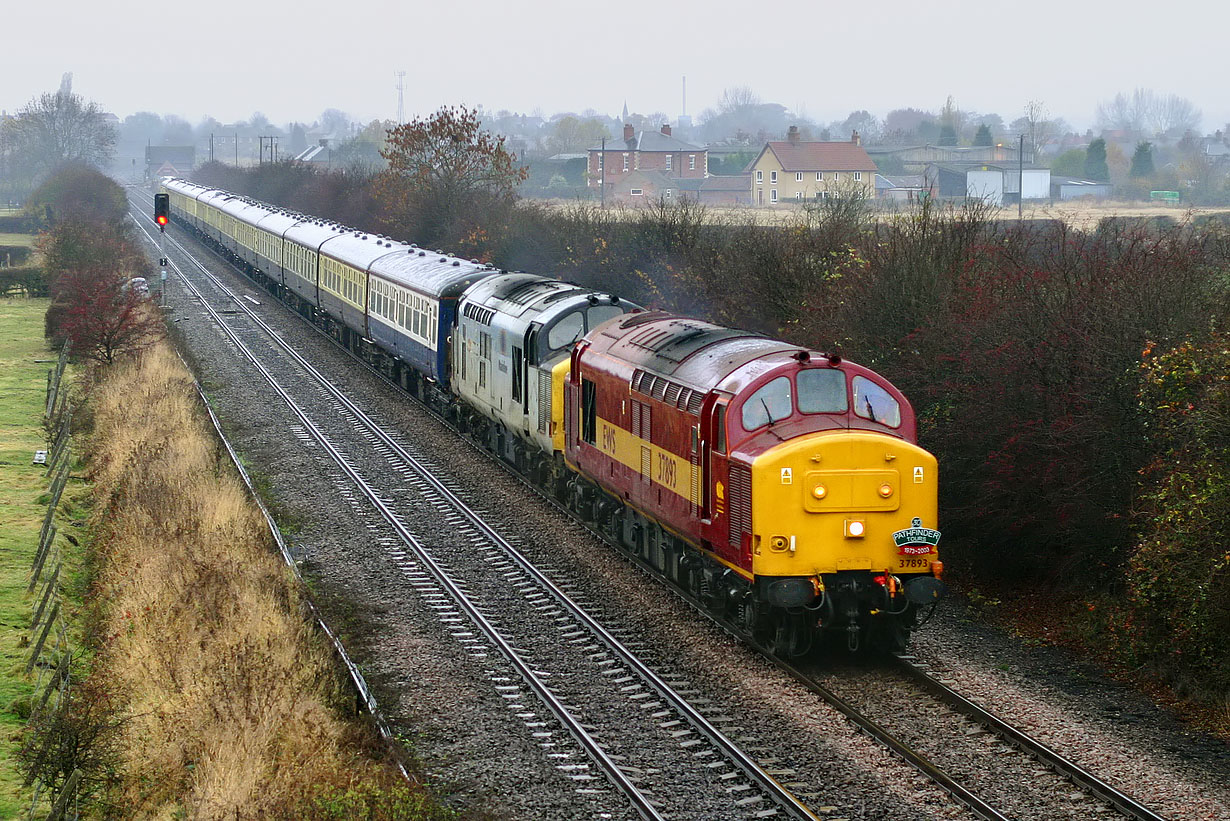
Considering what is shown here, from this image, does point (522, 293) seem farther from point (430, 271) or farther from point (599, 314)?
point (430, 271)

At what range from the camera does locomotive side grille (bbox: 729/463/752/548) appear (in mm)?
15070

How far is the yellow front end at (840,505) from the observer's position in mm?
14836

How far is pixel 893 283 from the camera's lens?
2281cm

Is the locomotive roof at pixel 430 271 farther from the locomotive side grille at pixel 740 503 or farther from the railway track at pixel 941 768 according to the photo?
the railway track at pixel 941 768

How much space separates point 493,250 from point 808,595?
39.0m

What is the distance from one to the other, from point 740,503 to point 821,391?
62.4 inches

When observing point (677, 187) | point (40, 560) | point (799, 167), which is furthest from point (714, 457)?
point (677, 187)

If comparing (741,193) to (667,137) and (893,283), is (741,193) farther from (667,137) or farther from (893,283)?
(893,283)

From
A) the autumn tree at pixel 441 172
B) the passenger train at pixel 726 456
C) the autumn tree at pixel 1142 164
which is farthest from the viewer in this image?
the autumn tree at pixel 1142 164

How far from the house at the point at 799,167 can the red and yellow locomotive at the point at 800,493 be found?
104248 millimetres

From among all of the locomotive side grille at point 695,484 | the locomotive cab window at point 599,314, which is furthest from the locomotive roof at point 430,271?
the locomotive side grille at point 695,484

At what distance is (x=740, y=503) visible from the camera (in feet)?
50.2

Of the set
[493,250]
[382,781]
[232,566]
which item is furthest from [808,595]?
[493,250]

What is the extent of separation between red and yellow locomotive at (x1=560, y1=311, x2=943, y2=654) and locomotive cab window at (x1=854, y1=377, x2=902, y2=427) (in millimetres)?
15
